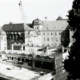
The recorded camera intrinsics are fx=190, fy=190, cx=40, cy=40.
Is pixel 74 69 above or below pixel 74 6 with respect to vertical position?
below

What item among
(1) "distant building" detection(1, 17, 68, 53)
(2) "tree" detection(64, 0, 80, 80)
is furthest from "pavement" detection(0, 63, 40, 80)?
(1) "distant building" detection(1, 17, 68, 53)

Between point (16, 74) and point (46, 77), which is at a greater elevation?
point (16, 74)

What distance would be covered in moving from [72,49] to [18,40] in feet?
188

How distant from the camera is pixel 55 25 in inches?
3374

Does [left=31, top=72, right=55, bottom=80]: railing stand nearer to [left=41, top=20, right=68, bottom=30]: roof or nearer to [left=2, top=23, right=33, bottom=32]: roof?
[left=2, top=23, right=33, bottom=32]: roof

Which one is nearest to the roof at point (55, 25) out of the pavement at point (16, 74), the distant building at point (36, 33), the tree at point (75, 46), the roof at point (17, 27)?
the distant building at point (36, 33)

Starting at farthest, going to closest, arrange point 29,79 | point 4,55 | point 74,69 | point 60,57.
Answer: point 4,55 < point 60,57 < point 29,79 < point 74,69

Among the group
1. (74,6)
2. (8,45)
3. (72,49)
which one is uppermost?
(74,6)

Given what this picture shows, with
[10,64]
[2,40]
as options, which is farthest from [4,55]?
[2,40]

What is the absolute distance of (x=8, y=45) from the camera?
80.6 metres

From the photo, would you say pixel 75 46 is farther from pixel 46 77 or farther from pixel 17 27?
pixel 17 27

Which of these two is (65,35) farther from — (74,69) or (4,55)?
(74,69)

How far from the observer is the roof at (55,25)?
276 feet

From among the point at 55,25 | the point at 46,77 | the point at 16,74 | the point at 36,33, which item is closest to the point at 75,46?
the point at 46,77
